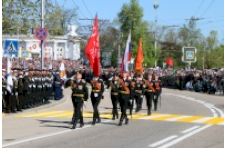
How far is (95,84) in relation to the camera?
17891mm

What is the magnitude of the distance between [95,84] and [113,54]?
6151 cm

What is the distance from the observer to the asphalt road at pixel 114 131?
43.9 ft

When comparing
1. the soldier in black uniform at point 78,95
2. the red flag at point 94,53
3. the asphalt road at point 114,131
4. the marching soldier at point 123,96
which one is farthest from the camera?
the marching soldier at point 123,96

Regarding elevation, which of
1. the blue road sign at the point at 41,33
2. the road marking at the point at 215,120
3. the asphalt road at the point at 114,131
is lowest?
the road marking at the point at 215,120

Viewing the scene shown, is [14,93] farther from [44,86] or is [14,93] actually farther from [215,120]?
[215,120]

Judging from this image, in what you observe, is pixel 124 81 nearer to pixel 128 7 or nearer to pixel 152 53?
pixel 128 7

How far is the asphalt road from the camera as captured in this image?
13.4 meters

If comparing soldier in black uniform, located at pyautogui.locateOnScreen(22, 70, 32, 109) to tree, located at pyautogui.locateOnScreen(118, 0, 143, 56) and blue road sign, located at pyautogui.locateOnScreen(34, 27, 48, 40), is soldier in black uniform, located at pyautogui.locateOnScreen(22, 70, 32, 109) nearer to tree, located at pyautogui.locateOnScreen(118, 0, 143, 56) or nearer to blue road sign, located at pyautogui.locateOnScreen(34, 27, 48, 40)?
blue road sign, located at pyautogui.locateOnScreen(34, 27, 48, 40)

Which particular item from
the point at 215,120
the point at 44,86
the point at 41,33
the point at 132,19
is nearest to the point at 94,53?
the point at 215,120

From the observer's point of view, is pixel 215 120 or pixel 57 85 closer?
pixel 215 120

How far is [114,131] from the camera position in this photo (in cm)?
1608

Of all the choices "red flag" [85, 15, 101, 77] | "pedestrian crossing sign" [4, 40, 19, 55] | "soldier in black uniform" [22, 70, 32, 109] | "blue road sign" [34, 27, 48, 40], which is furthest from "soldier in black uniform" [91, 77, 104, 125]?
"blue road sign" [34, 27, 48, 40]

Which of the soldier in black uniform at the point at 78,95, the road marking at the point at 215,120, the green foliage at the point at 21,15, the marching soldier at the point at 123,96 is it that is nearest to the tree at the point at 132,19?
the green foliage at the point at 21,15

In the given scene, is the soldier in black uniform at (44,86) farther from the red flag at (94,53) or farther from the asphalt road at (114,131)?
the red flag at (94,53)
